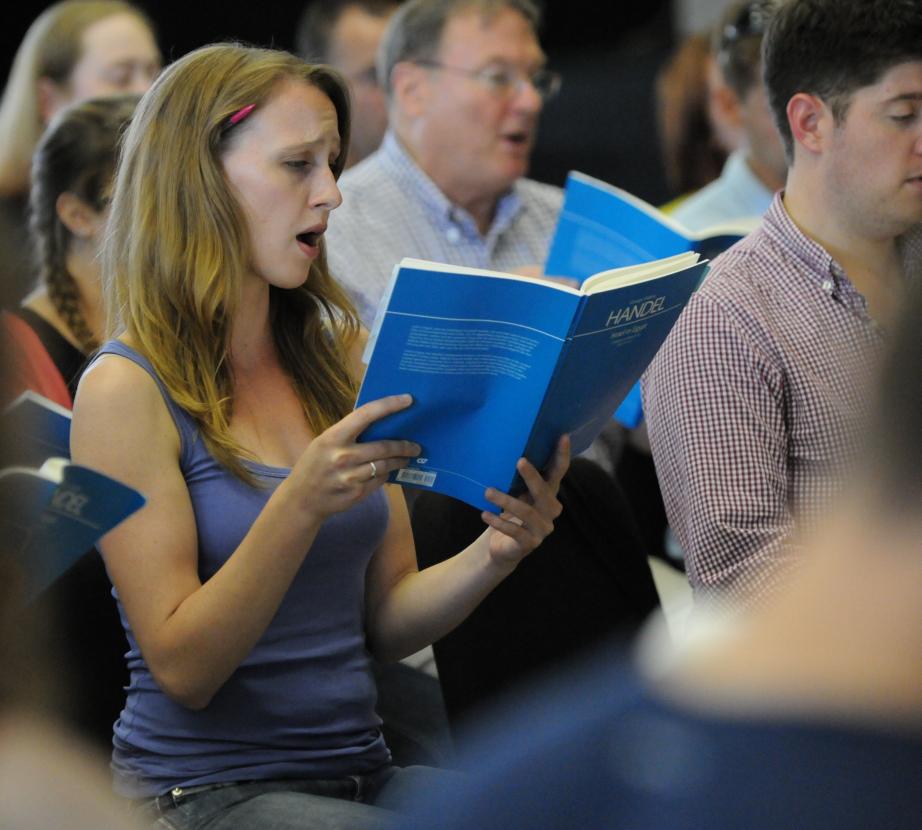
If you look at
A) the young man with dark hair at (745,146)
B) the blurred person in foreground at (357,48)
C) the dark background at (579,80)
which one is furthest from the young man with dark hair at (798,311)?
the dark background at (579,80)

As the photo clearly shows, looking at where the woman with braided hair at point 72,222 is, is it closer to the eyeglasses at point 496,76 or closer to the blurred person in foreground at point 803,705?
the eyeglasses at point 496,76

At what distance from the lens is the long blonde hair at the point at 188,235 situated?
71.1 inches

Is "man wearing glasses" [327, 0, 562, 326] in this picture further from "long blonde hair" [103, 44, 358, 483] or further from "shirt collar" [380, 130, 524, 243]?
"long blonde hair" [103, 44, 358, 483]

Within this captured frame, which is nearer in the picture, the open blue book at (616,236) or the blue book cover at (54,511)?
the blue book cover at (54,511)

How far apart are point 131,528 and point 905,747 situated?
114 centimetres

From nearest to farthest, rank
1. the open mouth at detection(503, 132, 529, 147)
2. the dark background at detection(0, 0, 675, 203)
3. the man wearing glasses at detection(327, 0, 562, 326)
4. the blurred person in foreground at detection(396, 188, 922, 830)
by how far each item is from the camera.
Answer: the blurred person in foreground at detection(396, 188, 922, 830), the man wearing glasses at detection(327, 0, 562, 326), the open mouth at detection(503, 132, 529, 147), the dark background at detection(0, 0, 675, 203)

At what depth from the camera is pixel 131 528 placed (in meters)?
1.69

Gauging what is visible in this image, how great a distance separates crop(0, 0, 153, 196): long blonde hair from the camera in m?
3.82

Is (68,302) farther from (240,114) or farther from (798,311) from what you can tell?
(798,311)

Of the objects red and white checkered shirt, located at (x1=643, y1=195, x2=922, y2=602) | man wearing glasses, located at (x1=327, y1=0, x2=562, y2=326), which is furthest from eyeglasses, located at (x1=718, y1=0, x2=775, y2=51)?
red and white checkered shirt, located at (x1=643, y1=195, x2=922, y2=602)

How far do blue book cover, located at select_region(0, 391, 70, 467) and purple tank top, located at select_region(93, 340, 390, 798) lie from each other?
20cm

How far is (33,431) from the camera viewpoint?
4.33 feet

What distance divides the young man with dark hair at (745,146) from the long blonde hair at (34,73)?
1725 mm

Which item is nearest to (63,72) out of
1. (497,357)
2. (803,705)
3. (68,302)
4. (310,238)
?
(68,302)
